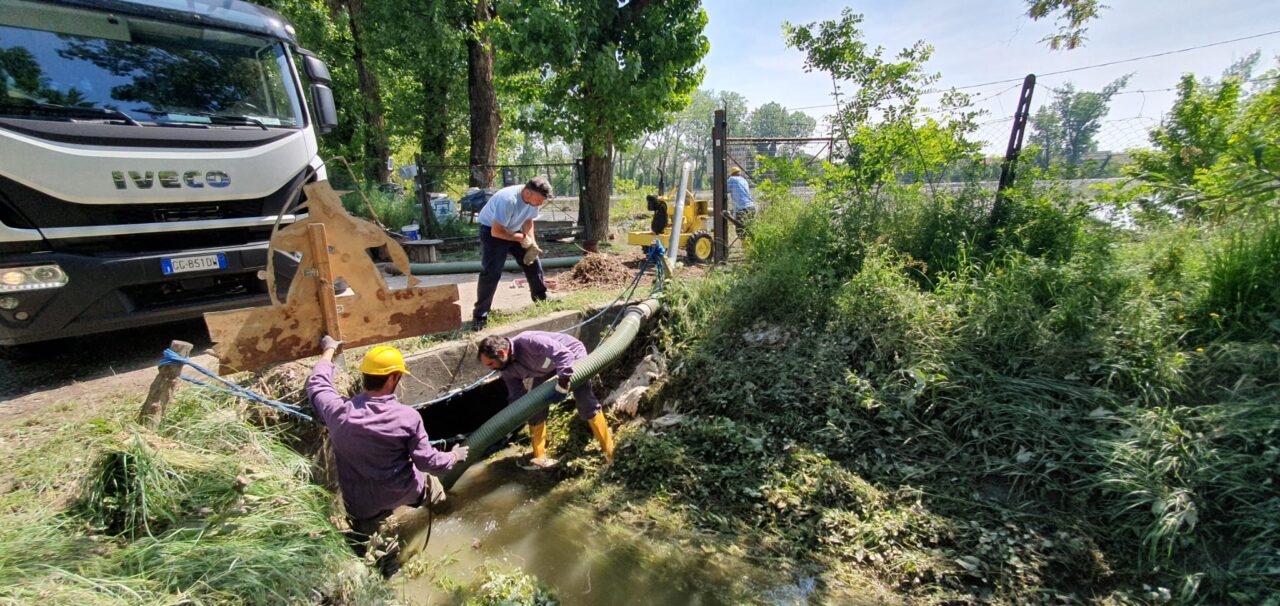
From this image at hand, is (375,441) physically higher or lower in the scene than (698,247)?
lower

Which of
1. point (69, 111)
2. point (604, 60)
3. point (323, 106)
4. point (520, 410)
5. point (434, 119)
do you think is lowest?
point (520, 410)

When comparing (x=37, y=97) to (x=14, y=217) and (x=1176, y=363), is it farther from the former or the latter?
(x=1176, y=363)

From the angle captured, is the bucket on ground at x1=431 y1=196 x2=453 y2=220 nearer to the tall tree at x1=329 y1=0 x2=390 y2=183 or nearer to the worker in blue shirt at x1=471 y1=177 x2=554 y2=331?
the tall tree at x1=329 y1=0 x2=390 y2=183

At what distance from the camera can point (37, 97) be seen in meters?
3.25

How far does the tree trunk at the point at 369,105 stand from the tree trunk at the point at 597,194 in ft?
26.4

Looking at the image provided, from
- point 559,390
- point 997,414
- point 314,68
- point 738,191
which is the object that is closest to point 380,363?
point 559,390

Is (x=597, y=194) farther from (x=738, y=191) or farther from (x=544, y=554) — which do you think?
(x=544, y=554)

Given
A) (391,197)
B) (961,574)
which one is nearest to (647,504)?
(961,574)

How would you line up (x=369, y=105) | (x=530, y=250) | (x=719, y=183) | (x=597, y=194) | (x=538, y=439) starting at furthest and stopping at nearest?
(x=369, y=105)
(x=597, y=194)
(x=719, y=183)
(x=530, y=250)
(x=538, y=439)

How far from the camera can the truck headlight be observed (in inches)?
121

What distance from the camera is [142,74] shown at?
12.1ft

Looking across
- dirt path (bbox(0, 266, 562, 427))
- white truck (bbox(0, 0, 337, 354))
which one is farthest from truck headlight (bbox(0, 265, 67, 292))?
dirt path (bbox(0, 266, 562, 427))

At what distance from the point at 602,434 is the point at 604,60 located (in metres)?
5.92

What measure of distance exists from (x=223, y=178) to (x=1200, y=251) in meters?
6.86
